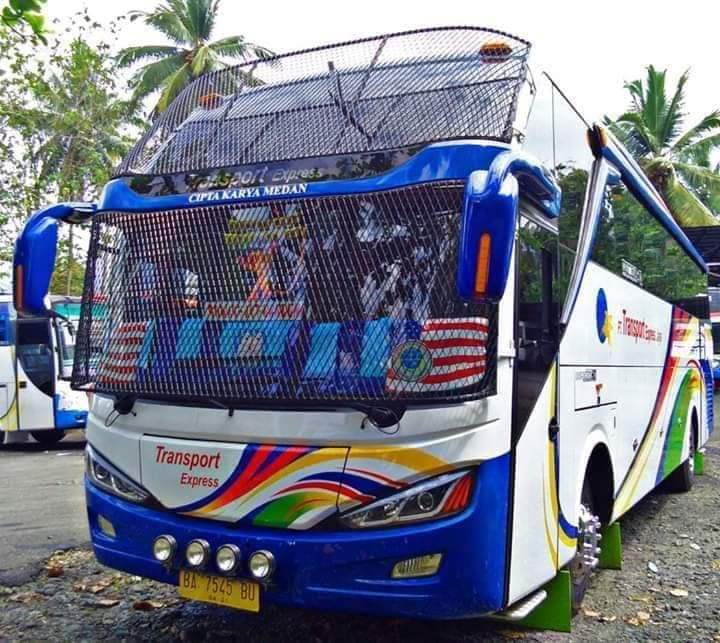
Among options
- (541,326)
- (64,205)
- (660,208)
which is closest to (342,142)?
(541,326)

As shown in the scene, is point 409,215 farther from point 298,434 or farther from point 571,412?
point 571,412

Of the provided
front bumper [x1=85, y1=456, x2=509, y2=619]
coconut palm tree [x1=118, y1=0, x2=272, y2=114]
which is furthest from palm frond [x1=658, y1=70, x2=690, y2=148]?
front bumper [x1=85, y1=456, x2=509, y2=619]

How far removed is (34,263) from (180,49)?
21538mm

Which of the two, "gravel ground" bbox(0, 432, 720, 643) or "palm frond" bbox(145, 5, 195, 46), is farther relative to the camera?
"palm frond" bbox(145, 5, 195, 46)

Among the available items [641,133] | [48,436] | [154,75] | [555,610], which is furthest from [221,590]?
[641,133]

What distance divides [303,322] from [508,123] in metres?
1.38

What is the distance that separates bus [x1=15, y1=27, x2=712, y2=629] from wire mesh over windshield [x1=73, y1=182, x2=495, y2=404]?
0.04 ft

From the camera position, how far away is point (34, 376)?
15.2m

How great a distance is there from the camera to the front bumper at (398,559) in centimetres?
348

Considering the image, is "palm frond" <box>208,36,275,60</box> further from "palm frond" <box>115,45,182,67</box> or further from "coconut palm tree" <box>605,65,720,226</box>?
"coconut palm tree" <box>605,65,720,226</box>

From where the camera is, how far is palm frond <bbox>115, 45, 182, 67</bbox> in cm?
2392

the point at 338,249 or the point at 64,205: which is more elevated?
the point at 64,205

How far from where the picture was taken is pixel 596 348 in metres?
5.07

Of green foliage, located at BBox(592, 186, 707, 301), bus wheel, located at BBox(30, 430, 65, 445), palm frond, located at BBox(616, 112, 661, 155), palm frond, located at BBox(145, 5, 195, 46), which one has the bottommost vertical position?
bus wheel, located at BBox(30, 430, 65, 445)
